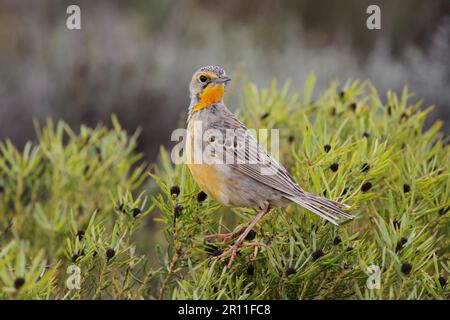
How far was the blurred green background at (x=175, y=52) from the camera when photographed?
5.96 metres

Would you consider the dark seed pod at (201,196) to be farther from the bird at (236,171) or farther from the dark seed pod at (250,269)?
the dark seed pod at (250,269)

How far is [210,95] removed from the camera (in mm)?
2768

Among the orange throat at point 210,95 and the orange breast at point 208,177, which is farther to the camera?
the orange throat at point 210,95

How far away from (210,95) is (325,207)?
902 millimetres

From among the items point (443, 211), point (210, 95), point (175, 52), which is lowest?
point (443, 211)

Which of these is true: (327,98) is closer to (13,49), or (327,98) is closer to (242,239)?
(242,239)

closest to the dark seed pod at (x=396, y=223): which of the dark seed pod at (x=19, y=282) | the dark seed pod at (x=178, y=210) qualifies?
the dark seed pod at (x=178, y=210)

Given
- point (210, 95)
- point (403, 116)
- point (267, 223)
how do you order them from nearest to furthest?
point (267, 223), point (210, 95), point (403, 116)

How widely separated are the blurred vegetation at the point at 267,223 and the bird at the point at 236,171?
0.19 feet

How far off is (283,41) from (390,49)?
1.29 metres

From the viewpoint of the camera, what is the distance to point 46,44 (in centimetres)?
727

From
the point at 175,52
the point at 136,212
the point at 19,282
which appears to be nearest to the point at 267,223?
the point at 136,212

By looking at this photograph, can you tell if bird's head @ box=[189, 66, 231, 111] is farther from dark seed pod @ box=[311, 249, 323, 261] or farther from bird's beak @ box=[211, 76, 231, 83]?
dark seed pod @ box=[311, 249, 323, 261]

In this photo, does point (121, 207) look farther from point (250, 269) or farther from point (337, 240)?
point (337, 240)
